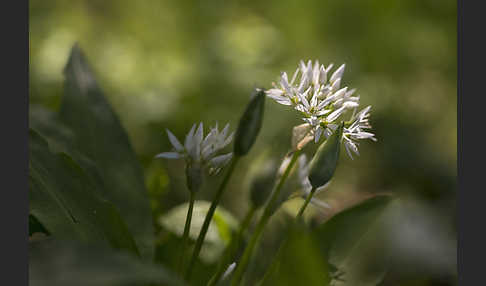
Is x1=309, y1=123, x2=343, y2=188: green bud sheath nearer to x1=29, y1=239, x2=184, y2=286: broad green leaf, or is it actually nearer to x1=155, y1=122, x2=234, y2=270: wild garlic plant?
x1=155, y1=122, x2=234, y2=270: wild garlic plant

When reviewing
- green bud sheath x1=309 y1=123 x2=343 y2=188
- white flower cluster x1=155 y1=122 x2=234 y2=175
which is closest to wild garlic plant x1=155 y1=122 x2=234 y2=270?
white flower cluster x1=155 y1=122 x2=234 y2=175

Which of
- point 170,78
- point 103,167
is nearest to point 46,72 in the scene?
point 170,78

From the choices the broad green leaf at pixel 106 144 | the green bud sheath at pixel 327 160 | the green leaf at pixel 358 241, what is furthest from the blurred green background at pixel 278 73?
the green bud sheath at pixel 327 160

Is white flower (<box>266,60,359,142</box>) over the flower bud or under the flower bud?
over

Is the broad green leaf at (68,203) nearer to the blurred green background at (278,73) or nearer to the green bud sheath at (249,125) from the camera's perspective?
the green bud sheath at (249,125)

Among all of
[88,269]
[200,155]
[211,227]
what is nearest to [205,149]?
[200,155]

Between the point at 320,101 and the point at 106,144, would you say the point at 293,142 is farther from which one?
the point at 106,144

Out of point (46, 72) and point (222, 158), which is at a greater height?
point (46, 72)

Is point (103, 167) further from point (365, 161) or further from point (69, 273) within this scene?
point (365, 161)
